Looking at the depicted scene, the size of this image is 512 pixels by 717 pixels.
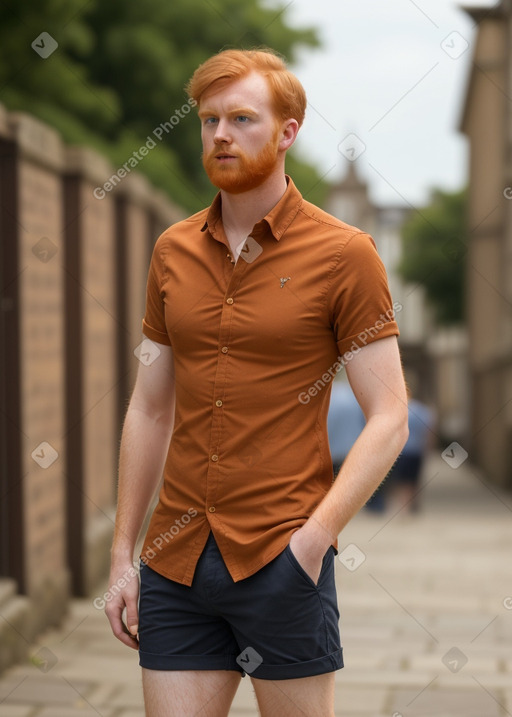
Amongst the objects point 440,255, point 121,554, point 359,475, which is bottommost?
point 440,255

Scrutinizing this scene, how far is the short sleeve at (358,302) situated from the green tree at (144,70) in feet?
51.9

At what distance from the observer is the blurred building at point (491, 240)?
62.8 feet

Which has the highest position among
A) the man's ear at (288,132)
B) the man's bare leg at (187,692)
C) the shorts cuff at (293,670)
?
the man's ear at (288,132)

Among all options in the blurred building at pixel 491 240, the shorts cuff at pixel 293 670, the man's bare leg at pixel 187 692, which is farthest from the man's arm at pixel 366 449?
the blurred building at pixel 491 240

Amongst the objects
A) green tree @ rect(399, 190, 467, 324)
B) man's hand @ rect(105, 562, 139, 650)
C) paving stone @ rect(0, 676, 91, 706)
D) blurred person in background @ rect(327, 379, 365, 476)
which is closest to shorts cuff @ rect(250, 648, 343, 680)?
man's hand @ rect(105, 562, 139, 650)

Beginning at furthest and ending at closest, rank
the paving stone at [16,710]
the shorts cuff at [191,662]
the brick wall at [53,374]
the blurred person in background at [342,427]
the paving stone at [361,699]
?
the blurred person in background at [342,427], the brick wall at [53,374], the paving stone at [361,699], the paving stone at [16,710], the shorts cuff at [191,662]

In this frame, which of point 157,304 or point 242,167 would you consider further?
point 157,304

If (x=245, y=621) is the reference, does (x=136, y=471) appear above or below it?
above

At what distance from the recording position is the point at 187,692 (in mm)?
2510

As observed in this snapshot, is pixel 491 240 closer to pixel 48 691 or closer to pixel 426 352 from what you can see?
pixel 48 691

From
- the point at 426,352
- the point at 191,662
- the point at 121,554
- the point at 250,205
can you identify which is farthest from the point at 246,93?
the point at 426,352

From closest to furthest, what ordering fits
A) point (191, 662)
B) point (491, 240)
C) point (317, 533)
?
point (317, 533), point (191, 662), point (491, 240)

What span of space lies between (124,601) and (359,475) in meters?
0.56

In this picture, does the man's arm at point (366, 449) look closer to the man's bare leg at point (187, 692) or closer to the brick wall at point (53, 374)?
the man's bare leg at point (187, 692)
